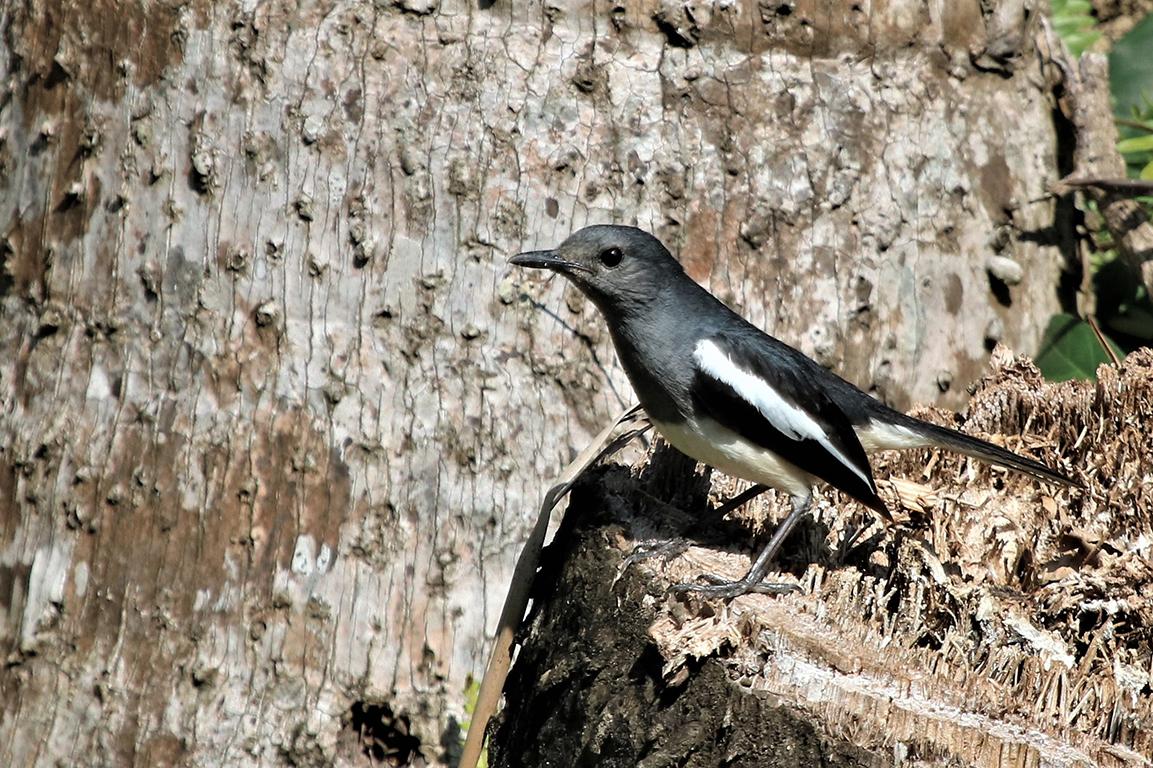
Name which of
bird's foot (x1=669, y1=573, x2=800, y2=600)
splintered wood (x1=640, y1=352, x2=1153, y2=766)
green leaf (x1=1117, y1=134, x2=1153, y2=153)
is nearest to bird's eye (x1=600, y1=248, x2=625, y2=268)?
splintered wood (x1=640, y1=352, x2=1153, y2=766)

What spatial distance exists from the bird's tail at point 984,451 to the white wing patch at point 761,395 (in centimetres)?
34

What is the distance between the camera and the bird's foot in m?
3.05

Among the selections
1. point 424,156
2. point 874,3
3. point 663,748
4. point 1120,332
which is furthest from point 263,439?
point 1120,332

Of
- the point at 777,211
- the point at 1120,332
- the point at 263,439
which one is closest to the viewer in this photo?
the point at 263,439

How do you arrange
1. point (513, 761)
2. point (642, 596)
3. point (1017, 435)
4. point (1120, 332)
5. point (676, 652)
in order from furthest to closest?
1. point (1120, 332)
2. point (1017, 435)
3. point (513, 761)
4. point (642, 596)
5. point (676, 652)

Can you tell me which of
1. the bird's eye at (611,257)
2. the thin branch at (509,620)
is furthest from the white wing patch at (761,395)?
the thin branch at (509,620)

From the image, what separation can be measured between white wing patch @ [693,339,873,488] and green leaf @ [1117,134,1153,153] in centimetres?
298

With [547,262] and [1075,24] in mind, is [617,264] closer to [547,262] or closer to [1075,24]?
[547,262]

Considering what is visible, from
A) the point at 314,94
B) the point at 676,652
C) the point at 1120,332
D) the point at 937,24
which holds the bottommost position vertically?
the point at 676,652

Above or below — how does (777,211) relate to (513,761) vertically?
above

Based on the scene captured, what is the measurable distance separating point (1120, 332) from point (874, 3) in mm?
2031

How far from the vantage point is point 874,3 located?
498cm

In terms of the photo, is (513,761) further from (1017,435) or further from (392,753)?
(1017,435)

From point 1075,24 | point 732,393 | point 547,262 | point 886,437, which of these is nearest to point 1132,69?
point 1075,24
